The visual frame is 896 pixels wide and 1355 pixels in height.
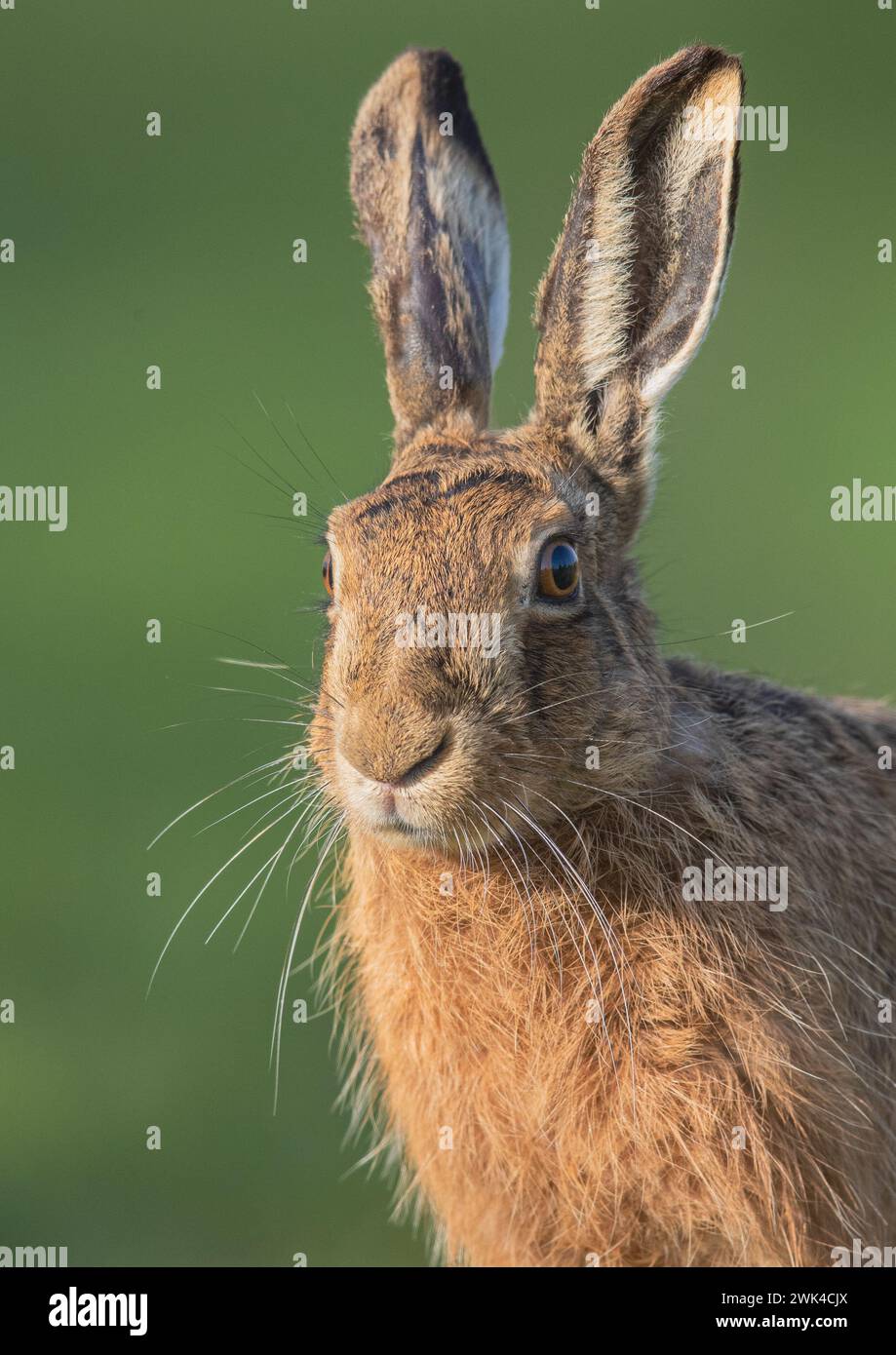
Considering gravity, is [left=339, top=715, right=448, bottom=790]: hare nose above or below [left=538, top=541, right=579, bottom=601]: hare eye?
below

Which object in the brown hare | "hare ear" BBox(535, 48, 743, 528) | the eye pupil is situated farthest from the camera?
"hare ear" BBox(535, 48, 743, 528)

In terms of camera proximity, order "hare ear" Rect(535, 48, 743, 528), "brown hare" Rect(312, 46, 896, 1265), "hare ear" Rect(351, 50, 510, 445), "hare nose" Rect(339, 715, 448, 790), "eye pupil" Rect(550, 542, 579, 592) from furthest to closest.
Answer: "hare ear" Rect(351, 50, 510, 445)
"hare ear" Rect(535, 48, 743, 528)
"eye pupil" Rect(550, 542, 579, 592)
"brown hare" Rect(312, 46, 896, 1265)
"hare nose" Rect(339, 715, 448, 790)

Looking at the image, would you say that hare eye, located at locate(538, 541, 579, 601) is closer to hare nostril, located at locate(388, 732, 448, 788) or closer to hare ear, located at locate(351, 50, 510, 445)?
hare nostril, located at locate(388, 732, 448, 788)

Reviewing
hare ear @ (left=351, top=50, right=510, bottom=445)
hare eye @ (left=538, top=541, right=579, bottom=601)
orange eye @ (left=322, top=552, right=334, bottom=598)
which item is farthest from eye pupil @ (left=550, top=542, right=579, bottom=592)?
hare ear @ (left=351, top=50, right=510, bottom=445)

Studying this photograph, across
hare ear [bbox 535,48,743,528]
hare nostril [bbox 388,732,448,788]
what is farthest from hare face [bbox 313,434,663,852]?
hare ear [bbox 535,48,743,528]

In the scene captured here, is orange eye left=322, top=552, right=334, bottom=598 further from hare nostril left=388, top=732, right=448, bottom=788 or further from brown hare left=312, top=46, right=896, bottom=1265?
hare nostril left=388, top=732, right=448, bottom=788

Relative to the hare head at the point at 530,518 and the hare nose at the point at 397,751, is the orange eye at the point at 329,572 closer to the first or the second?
the hare head at the point at 530,518

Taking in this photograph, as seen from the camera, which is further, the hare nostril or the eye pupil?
the eye pupil
